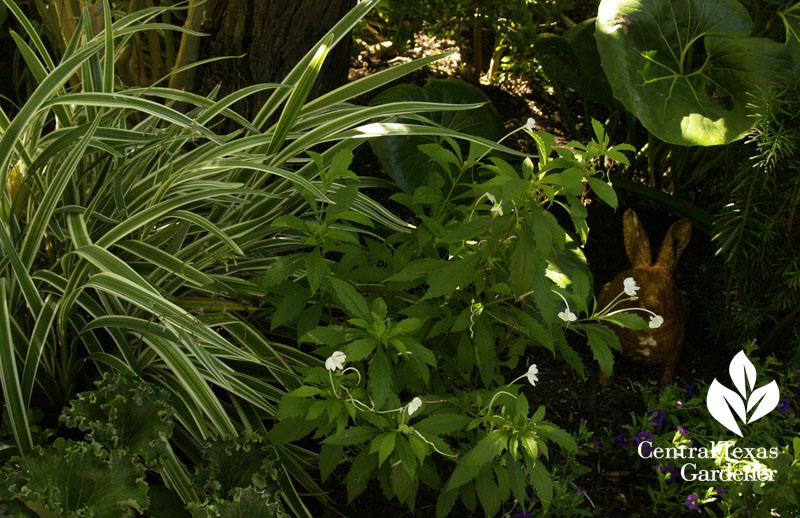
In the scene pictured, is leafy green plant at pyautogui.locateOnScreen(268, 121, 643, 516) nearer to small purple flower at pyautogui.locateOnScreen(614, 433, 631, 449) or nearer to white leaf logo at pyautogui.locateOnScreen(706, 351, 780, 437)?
small purple flower at pyautogui.locateOnScreen(614, 433, 631, 449)

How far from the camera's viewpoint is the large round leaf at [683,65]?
2037 mm

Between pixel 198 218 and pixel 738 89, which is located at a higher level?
pixel 198 218

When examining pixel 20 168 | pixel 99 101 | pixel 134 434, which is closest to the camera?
pixel 134 434

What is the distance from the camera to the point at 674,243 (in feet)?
7.07

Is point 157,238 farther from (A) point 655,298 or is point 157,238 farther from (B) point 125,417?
(A) point 655,298

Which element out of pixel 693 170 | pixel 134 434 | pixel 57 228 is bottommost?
pixel 693 170

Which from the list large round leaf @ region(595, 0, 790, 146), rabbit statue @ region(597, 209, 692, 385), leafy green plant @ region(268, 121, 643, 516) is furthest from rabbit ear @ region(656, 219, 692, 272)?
leafy green plant @ region(268, 121, 643, 516)

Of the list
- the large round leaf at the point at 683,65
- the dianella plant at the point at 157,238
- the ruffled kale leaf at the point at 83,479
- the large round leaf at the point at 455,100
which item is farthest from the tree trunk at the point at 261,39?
the ruffled kale leaf at the point at 83,479

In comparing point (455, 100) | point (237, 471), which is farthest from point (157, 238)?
point (455, 100)

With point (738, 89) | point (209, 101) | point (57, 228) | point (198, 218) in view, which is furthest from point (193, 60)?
point (738, 89)

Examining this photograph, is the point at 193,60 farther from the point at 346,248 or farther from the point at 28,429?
the point at 28,429

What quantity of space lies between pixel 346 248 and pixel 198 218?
30cm

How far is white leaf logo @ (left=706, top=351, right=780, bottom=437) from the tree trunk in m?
1.48

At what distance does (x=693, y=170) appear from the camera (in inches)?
104
